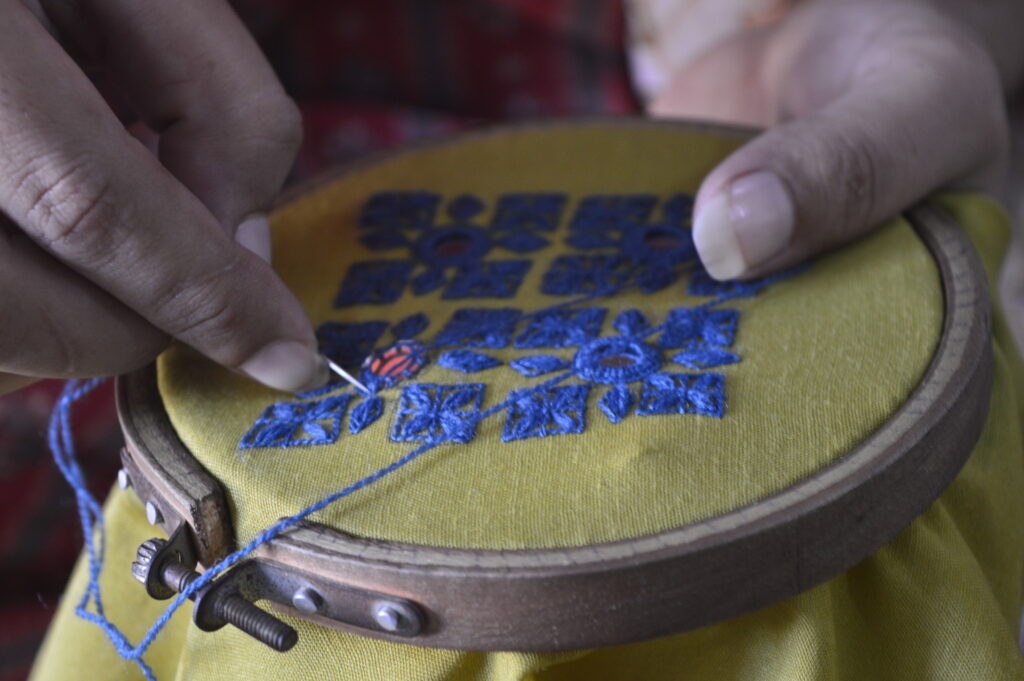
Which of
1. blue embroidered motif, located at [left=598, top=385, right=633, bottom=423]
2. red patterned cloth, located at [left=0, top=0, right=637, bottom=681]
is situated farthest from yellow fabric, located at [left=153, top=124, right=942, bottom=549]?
red patterned cloth, located at [left=0, top=0, right=637, bottom=681]

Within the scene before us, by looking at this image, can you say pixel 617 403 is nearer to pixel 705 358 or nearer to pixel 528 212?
pixel 705 358

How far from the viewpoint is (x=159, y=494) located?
55 cm

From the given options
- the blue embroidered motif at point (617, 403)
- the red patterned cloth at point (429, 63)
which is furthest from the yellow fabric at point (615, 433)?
the red patterned cloth at point (429, 63)

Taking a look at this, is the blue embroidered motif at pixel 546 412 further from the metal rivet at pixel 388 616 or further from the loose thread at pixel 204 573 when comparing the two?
the metal rivet at pixel 388 616

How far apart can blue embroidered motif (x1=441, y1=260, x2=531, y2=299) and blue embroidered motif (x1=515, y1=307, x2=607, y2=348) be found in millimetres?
48

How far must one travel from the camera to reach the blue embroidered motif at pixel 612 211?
77 centimetres

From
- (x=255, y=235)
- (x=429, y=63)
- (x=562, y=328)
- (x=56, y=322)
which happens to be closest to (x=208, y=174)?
(x=255, y=235)

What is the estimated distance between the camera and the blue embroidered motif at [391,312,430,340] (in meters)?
0.66

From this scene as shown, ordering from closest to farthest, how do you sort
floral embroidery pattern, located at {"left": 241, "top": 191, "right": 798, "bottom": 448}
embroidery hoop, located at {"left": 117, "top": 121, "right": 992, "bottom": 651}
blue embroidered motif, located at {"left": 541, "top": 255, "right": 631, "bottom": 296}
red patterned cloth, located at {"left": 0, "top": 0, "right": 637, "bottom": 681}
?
embroidery hoop, located at {"left": 117, "top": 121, "right": 992, "bottom": 651}, floral embroidery pattern, located at {"left": 241, "top": 191, "right": 798, "bottom": 448}, blue embroidered motif, located at {"left": 541, "top": 255, "right": 631, "bottom": 296}, red patterned cloth, located at {"left": 0, "top": 0, "right": 637, "bottom": 681}

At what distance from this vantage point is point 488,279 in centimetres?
71

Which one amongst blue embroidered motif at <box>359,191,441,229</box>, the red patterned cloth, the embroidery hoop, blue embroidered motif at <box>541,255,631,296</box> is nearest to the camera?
the embroidery hoop

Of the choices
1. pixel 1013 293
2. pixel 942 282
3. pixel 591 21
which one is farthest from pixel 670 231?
pixel 591 21

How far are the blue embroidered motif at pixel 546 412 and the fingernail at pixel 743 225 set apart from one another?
146 millimetres

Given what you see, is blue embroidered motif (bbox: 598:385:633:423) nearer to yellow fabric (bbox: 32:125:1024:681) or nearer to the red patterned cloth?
yellow fabric (bbox: 32:125:1024:681)
